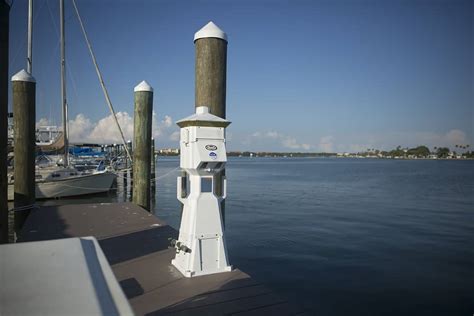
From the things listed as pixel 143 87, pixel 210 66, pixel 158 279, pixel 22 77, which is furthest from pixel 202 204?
pixel 22 77

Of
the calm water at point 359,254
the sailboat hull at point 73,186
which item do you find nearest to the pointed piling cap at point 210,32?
the calm water at point 359,254

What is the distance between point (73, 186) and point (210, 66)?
18.8 m

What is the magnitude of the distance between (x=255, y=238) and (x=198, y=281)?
872cm

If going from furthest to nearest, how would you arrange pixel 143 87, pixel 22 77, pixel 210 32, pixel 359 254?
pixel 359 254 → pixel 143 87 → pixel 22 77 → pixel 210 32

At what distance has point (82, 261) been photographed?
1.69m

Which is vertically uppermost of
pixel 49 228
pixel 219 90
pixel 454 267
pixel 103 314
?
pixel 219 90

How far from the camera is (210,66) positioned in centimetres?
512

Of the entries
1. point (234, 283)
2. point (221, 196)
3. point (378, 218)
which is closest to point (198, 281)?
point (234, 283)

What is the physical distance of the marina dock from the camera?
11.2 ft

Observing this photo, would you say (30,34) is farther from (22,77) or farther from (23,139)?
(23,139)

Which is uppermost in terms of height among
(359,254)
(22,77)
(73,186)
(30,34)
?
(30,34)

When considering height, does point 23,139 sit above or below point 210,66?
below

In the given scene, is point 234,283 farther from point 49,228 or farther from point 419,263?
point 419,263

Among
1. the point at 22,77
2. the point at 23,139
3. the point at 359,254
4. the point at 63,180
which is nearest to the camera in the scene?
the point at 22,77
